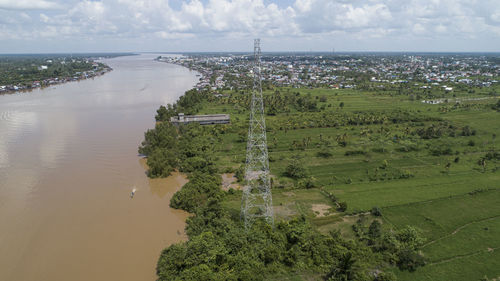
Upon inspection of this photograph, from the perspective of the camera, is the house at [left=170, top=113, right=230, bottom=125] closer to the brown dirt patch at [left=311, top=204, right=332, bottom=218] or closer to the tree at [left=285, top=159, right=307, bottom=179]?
the tree at [left=285, top=159, right=307, bottom=179]

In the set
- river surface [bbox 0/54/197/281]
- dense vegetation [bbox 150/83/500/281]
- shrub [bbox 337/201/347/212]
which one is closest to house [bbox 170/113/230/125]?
dense vegetation [bbox 150/83/500/281]

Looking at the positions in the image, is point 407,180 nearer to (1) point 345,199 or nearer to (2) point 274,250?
(1) point 345,199

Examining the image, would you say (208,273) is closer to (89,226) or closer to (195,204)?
(195,204)

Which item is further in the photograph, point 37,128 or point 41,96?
point 41,96

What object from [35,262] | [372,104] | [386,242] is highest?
[372,104]

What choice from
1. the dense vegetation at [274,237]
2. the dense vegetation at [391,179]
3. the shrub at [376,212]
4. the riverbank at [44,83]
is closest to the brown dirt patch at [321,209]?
the dense vegetation at [391,179]

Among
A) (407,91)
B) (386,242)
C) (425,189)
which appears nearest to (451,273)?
(386,242)
